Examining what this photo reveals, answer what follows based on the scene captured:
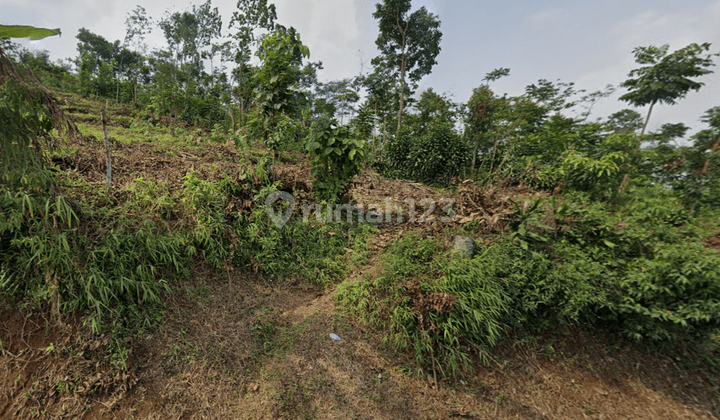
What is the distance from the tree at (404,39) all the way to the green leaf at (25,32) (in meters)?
10.4

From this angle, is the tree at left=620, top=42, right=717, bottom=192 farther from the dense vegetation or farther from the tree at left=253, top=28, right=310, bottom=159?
the tree at left=253, top=28, right=310, bottom=159

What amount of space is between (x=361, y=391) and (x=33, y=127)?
3.30 metres

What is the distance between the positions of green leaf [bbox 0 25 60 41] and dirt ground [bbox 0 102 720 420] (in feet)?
6.59

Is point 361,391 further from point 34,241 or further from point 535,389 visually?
point 34,241

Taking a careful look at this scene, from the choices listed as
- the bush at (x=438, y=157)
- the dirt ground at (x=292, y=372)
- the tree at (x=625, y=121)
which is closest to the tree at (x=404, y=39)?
the bush at (x=438, y=157)

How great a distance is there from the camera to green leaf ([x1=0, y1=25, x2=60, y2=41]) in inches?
65.4

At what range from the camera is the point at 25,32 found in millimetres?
1690

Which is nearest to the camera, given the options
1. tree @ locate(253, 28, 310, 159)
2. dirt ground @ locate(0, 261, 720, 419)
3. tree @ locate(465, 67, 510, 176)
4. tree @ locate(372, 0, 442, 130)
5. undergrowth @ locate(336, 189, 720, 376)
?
dirt ground @ locate(0, 261, 720, 419)

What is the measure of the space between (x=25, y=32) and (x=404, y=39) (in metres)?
12.0

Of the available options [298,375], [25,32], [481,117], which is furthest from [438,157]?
[25,32]

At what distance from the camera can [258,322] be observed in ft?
8.87

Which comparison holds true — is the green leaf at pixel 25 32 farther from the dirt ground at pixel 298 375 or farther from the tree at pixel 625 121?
the tree at pixel 625 121

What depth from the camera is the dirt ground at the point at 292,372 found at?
75.4 inches

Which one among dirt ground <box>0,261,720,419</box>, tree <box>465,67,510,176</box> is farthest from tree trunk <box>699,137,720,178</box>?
tree <box>465,67,510,176</box>
